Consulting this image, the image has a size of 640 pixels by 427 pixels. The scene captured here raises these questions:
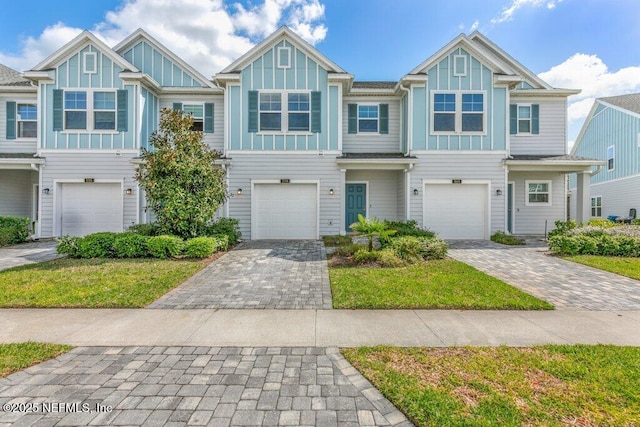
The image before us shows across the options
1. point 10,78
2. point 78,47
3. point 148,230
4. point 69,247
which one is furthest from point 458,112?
point 10,78

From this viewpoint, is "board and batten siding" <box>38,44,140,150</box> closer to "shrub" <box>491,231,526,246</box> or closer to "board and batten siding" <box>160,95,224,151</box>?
"board and batten siding" <box>160,95,224,151</box>

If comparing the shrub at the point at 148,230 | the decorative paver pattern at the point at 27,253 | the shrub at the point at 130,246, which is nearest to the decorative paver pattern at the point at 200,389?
the shrub at the point at 130,246

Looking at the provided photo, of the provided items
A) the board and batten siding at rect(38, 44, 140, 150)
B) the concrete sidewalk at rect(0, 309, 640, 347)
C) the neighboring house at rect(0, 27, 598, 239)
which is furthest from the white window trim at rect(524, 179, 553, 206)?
the board and batten siding at rect(38, 44, 140, 150)

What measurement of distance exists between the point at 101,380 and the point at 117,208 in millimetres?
11950

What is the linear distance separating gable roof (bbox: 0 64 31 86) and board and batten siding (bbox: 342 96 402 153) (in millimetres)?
14039

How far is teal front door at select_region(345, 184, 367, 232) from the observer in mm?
14477

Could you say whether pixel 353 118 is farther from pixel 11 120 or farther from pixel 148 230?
pixel 11 120

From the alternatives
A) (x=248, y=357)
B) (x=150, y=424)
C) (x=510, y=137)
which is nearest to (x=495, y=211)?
(x=510, y=137)

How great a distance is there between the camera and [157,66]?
13883mm

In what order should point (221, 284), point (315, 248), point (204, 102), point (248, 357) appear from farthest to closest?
point (204, 102)
point (315, 248)
point (221, 284)
point (248, 357)

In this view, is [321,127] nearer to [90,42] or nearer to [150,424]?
[90,42]

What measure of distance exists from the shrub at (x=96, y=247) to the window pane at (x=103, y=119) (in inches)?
234

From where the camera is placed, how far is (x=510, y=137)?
46.5 ft

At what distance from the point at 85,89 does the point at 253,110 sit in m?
6.72
